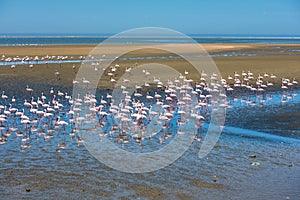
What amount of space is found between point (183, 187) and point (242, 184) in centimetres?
157

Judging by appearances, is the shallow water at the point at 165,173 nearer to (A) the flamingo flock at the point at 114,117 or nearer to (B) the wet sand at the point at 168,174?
(B) the wet sand at the point at 168,174

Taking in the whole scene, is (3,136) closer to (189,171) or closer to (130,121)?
(130,121)

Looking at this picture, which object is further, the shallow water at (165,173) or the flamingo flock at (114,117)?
the flamingo flock at (114,117)

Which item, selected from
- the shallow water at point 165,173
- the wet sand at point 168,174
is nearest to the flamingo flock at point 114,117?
the shallow water at point 165,173

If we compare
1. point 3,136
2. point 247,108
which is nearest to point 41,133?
point 3,136

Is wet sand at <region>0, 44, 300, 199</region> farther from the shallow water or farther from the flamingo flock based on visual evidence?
the flamingo flock

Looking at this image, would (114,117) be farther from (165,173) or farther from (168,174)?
(168,174)

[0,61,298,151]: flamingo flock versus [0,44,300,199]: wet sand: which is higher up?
[0,61,298,151]: flamingo flock

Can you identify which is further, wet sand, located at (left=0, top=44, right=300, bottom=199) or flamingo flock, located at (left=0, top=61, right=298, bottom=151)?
flamingo flock, located at (left=0, top=61, right=298, bottom=151)

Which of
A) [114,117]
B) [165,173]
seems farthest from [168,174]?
[114,117]

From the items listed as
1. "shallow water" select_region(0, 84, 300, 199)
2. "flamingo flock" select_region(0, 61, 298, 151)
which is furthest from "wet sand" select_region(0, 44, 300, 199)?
"flamingo flock" select_region(0, 61, 298, 151)

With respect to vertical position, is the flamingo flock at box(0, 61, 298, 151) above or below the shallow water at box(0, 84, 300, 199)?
above

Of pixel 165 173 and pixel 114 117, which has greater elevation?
pixel 114 117

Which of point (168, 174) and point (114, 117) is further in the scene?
point (114, 117)
